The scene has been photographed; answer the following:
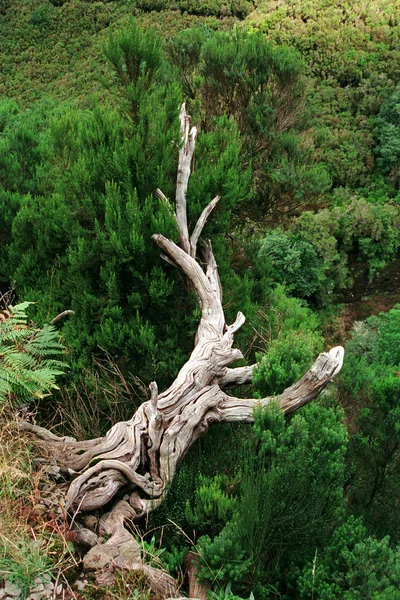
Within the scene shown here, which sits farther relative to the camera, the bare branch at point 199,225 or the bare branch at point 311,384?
the bare branch at point 199,225

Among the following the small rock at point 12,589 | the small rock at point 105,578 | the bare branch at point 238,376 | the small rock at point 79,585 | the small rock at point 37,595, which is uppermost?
the small rock at point 12,589

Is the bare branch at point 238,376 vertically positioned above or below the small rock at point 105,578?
below

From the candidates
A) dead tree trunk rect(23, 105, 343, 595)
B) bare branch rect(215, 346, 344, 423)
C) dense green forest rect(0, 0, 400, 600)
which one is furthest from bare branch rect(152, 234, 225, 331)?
bare branch rect(215, 346, 344, 423)

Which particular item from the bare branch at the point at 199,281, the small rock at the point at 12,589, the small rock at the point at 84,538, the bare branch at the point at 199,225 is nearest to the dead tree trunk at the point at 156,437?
the small rock at the point at 84,538

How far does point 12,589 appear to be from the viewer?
2664 millimetres

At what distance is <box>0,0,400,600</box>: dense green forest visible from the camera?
319 cm

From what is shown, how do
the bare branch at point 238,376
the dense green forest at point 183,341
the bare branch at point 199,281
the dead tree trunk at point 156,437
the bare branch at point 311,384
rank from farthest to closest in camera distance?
the bare branch at point 199,281
the bare branch at point 238,376
the bare branch at point 311,384
the dead tree trunk at point 156,437
the dense green forest at point 183,341

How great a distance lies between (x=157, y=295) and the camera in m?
5.33

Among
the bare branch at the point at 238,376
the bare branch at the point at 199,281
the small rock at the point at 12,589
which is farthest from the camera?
the bare branch at the point at 199,281

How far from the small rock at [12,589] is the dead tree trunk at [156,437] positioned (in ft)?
1.83

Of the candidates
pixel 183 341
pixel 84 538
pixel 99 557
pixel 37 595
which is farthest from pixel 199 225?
pixel 37 595

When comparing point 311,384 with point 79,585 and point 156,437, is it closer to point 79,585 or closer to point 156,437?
point 156,437

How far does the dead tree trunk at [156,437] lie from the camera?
11.5 ft

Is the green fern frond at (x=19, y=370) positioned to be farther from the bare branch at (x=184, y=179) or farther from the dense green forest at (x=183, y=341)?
the bare branch at (x=184, y=179)
